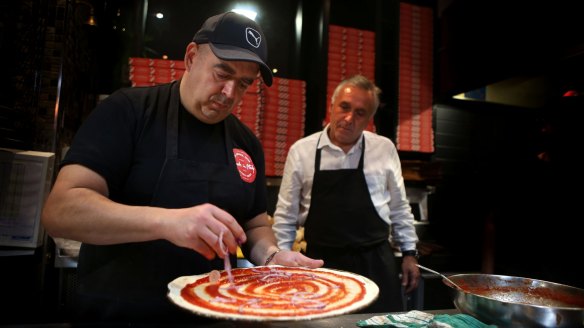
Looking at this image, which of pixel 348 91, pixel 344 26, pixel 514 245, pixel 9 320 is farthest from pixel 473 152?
pixel 9 320

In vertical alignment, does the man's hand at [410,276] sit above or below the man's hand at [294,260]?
below

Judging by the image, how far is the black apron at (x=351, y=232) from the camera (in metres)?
2.44

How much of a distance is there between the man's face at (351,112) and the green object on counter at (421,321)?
1531 millimetres

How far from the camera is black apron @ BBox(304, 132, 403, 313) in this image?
2.44 metres

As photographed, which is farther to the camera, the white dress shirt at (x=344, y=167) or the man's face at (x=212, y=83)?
the white dress shirt at (x=344, y=167)

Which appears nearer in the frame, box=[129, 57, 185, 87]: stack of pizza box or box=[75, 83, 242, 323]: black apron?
box=[75, 83, 242, 323]: black apron

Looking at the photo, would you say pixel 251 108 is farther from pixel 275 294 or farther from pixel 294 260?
pixel 275 294

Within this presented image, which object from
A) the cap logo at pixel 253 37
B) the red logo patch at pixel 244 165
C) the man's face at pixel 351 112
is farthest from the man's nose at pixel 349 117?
the cap logo at pixel 253 37

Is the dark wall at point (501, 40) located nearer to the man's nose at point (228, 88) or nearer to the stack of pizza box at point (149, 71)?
the man's nose at point (228, 88)

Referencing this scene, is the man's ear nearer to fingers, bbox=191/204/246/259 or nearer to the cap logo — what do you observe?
the cap logo

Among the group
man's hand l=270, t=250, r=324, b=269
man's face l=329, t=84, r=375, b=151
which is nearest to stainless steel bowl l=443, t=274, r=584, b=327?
man's hand l=270, t=250, r=324, b=269

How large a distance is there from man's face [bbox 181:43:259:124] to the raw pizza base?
61cm

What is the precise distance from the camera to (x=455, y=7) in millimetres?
4156

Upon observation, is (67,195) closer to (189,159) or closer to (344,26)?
(189,159)
